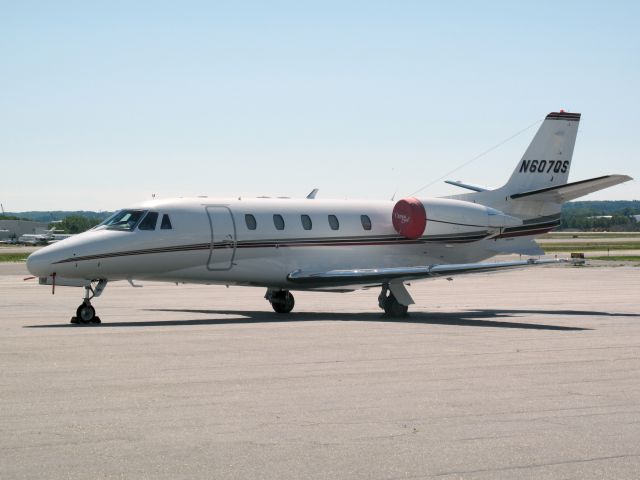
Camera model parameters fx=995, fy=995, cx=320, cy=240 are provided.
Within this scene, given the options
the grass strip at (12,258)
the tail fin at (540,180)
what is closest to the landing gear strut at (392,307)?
the tail fin at (540,180)

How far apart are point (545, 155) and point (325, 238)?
26.0 feet

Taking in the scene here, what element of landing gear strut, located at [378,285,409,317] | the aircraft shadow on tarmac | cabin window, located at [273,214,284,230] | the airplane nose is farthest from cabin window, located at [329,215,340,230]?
the airplane nose

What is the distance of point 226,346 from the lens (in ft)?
56.5

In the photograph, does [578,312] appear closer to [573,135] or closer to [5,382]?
[573,135]

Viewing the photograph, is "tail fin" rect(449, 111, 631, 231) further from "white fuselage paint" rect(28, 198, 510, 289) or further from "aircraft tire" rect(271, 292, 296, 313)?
"aircraft tire" rect(271, 292, 296, 313)

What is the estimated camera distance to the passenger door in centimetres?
2478

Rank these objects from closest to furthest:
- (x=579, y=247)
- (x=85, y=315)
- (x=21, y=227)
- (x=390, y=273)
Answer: (x=85, y=315), (x=390, y=273), (x=579, y=247), (x=21, y=227)

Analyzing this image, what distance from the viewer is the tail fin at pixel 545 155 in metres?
30.3

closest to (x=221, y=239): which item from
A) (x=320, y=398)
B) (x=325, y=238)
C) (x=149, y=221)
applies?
(x=149, y=221)

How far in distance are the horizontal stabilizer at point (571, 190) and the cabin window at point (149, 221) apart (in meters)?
Answer: 11.5

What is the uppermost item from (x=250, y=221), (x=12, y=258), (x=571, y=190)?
(x=571, y=190)

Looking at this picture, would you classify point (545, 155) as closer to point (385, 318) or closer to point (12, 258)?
point (385, 318)

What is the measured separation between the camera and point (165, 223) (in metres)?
24.2

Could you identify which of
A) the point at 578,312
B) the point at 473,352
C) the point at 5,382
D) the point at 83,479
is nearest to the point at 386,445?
the point at 83,479
